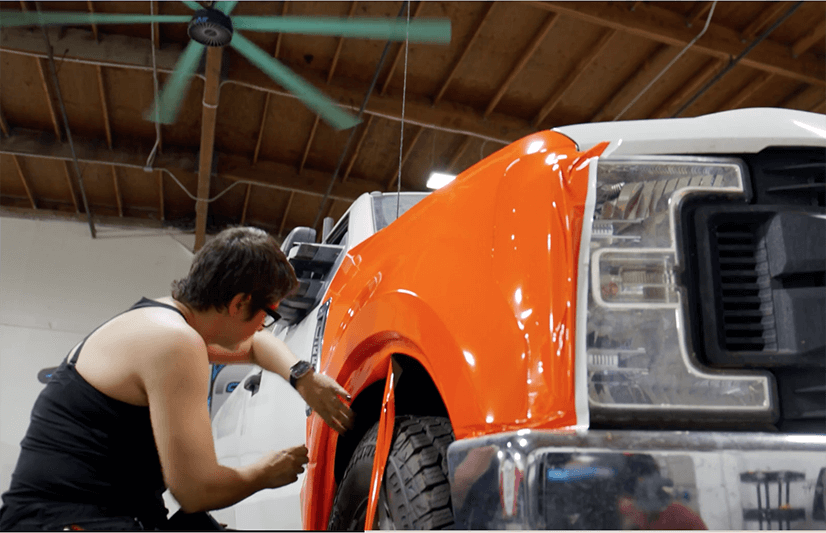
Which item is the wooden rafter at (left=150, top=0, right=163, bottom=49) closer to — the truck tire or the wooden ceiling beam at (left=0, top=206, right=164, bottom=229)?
the wooden ceiling beam at (left=0, top=206, right=164, bottom=229)

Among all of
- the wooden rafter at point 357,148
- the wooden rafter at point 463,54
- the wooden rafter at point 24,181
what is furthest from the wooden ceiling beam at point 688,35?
the wooden rafter at point 24,181

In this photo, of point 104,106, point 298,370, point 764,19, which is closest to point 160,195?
point 104,106

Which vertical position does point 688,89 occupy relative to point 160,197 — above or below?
above

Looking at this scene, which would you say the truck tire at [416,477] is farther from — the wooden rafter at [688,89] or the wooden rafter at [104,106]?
the wooden rafter at [104,106]

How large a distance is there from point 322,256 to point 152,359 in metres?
0.99

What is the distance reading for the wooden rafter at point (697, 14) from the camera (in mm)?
7426

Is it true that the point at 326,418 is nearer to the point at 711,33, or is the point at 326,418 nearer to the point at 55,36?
the point at 711,33

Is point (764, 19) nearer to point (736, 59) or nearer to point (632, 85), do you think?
point (736, 59)

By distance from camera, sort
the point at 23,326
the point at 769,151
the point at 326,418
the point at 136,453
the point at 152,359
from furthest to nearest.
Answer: the point at 23,326
the point at 326,418
the point at 136,453
the point at 152,359
the point at 769,151

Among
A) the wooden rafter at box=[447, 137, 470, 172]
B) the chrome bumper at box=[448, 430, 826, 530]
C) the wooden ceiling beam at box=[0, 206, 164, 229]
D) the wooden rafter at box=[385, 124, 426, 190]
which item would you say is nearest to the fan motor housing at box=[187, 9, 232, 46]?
the chrome bumper at box=[448, 430, 826, 530]

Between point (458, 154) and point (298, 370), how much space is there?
840 centimetres

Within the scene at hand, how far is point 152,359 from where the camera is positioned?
1.32 metres

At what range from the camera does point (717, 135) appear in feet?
3.53

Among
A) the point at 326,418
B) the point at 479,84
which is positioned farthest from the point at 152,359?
the point at 479,84
